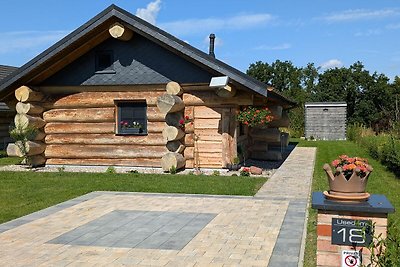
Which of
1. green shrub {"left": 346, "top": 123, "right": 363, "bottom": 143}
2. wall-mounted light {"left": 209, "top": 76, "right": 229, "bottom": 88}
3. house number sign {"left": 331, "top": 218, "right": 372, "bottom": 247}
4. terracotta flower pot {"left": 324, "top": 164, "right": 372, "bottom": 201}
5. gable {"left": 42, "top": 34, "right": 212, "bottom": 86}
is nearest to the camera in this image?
house number sign {"left": 331, "top": 218, "right": 372, "bottom": 247}

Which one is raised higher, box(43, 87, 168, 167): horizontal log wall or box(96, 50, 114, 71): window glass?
box(96, 50, 114, 71): window glass

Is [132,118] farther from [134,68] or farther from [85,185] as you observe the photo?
[85,185]

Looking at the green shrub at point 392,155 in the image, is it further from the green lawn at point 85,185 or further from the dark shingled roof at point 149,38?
the green lawn at point 85,185

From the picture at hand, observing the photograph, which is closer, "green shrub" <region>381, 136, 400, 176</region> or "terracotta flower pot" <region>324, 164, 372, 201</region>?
"terracotta flower pot" <region>324, 164, 372, 201</region>

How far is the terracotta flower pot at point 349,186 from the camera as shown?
5.07m

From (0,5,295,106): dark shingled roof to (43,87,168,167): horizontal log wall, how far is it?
4.80ft

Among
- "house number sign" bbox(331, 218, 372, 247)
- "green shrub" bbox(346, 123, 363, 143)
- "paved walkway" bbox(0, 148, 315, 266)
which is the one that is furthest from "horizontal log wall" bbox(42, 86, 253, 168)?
"green shrub" bbox(346, 123, 363, 143)

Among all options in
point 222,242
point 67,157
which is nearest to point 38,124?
point 67,157

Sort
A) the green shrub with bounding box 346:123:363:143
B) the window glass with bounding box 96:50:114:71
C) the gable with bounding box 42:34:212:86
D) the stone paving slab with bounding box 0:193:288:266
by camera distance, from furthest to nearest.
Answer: the green shrub with bounding box 346:123:363:143 < the window glass with bounding box 96:50:114:71 < the gable with bounding box 42:34:212:86 < the stone paving slab with bounding box 0:193:288:266

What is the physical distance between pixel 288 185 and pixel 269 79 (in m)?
54.2

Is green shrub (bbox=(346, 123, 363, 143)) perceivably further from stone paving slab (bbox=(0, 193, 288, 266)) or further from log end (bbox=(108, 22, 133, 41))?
stone paving slab (bbox=(0, 193, 288, 266))

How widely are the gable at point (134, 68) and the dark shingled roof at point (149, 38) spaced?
404mm

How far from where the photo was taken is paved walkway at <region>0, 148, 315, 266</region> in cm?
600

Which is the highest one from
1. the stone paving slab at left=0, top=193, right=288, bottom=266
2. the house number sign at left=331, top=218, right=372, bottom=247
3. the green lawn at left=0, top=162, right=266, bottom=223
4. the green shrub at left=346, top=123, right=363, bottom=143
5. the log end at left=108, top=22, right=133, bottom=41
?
the log end at left=108, top=22, right=133, bottom=41
